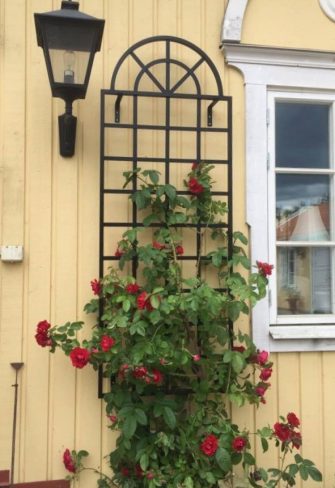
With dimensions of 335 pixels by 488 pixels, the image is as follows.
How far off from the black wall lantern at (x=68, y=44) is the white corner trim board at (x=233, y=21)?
786mm

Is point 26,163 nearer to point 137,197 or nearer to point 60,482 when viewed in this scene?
point 137,197

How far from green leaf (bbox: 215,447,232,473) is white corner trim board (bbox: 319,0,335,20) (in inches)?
98.9

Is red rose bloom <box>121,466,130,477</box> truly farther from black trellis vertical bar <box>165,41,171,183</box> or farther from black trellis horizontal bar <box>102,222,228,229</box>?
black trellis vertical bar <box>165,41,171,183</box>

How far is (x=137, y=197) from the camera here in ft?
7.77

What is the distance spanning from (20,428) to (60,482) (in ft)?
1.15

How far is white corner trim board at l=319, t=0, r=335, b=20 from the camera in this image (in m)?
2.79

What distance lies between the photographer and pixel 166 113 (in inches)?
99.6

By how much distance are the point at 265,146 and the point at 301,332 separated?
108 cm

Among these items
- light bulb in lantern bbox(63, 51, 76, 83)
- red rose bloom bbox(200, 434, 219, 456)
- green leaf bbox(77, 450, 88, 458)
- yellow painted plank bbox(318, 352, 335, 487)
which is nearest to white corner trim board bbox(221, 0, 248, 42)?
light bulb in lantern bbox(63, 51, 76, 83)

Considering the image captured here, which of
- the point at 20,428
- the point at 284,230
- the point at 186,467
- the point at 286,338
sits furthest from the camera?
the point at 284,230

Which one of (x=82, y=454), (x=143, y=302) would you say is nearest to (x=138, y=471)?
(x=82, y=454)

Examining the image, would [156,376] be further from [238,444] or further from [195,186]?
[195,186]

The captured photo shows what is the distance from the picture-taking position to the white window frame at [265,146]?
2.62 m

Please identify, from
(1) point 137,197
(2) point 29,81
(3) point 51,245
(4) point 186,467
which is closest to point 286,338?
(4) point 186,467
